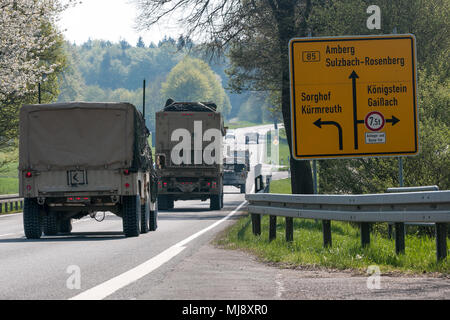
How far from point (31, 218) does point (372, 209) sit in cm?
861

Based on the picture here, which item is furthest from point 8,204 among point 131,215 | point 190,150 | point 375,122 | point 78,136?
point 375,122

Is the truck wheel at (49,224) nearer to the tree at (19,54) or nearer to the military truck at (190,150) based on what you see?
the military truck at (190,150)

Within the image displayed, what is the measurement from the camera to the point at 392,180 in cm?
1953

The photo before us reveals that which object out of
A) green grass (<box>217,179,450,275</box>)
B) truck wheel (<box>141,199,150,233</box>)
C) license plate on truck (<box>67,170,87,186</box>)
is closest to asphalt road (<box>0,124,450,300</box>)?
green grass (<box>217,179,450,275</box>)

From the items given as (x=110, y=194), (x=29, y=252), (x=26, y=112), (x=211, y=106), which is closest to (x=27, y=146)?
(x=26, y=112)

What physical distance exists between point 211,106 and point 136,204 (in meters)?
15.7

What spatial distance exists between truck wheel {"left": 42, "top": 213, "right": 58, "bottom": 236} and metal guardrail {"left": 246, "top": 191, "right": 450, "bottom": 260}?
615cm

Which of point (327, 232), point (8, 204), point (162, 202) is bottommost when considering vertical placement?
point (8, 204)

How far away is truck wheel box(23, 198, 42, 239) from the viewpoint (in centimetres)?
1706

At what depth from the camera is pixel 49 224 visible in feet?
61.6

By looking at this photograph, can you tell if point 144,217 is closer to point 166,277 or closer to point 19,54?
point 166,277

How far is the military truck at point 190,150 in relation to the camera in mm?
29891

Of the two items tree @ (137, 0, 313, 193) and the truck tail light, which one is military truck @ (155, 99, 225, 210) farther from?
the truck tail light

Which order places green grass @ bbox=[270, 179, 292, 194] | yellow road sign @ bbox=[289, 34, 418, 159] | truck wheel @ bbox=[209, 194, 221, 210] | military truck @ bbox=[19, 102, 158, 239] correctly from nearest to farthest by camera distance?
yellow road sign @ bbox=[289, 34, 418, 159]
military truck @ bbox=[19, 102, 158, 239]
truck wheel @ bbox=[209, 194, 221, 210]
green grass @ bbox=[270, 179, 292, 194]
